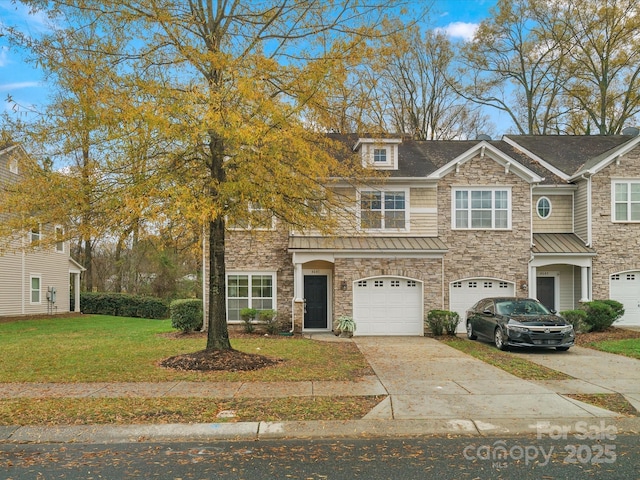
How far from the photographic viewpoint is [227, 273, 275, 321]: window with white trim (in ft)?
64.3

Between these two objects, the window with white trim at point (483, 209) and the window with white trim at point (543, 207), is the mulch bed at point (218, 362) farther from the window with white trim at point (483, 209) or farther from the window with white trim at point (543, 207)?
the window with white trim at point (543, 207)

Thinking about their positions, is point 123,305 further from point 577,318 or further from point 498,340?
point 577,318

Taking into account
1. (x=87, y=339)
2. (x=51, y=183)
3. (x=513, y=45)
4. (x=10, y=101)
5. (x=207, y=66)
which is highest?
(x=513, y=45)

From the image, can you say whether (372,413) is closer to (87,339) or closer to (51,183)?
(51,183)

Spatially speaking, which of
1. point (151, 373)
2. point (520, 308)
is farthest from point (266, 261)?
point (151, 373)

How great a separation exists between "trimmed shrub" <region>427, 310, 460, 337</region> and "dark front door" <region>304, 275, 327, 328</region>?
4172mm

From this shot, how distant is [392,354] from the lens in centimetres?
1394

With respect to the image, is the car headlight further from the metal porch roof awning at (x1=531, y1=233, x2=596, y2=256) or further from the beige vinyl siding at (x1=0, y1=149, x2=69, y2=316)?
the beige vinyl siding at (x1=0, y1=149, x2=69, y2=316)

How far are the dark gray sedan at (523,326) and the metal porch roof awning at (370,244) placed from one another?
10.8ft

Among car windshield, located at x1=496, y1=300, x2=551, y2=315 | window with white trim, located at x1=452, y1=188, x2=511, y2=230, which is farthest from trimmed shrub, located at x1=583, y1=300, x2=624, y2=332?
window with white trim, located at x1=452, y1=188, x2=511, y2=230

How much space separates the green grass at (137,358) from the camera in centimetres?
1046

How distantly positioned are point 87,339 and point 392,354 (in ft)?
34.5

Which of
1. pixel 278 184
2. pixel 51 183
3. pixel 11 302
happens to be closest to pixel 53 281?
pixel 11 302

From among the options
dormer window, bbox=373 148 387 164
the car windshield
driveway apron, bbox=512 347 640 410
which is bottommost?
driveway apron, bbox=512 347 640 410
